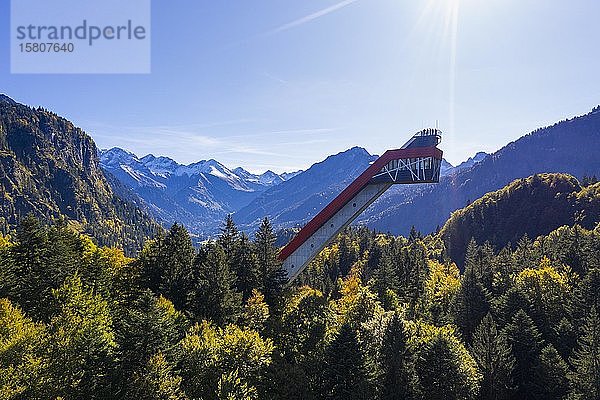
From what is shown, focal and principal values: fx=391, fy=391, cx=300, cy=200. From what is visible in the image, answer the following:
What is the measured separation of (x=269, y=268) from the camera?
47.3 m

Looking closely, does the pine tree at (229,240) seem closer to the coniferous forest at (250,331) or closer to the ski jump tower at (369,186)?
the coniferous forest at (250,331)

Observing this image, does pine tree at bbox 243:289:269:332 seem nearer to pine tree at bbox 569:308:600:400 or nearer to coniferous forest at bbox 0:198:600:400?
coniferous forest at bbox 0:198:600:400

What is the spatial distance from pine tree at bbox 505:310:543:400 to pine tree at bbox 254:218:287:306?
27.8 meters

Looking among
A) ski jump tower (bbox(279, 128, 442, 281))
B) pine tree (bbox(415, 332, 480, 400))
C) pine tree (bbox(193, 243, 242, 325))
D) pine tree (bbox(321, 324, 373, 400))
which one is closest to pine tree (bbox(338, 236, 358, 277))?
ski jump tower (bbox(279, 128, 442, 281))

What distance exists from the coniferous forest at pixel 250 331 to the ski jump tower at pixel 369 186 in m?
5.05

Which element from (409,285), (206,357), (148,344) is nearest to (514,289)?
(409,285)

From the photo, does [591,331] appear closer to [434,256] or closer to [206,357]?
[206,357]

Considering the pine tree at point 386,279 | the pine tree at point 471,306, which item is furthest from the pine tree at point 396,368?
the pine tree at point 471,306

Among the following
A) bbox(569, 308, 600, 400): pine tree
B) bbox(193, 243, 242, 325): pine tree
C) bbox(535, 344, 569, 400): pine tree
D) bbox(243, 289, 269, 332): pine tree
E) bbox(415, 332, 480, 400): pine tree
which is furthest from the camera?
bbox(535, 344, 569, 400): pine tree

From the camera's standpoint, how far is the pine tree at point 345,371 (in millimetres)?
31234

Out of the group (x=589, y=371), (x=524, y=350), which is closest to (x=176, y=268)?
(x=524, y=350)

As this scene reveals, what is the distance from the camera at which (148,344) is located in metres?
27.4

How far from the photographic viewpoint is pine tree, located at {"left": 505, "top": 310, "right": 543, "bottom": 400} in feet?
147

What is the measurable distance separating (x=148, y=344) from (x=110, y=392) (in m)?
3.70
